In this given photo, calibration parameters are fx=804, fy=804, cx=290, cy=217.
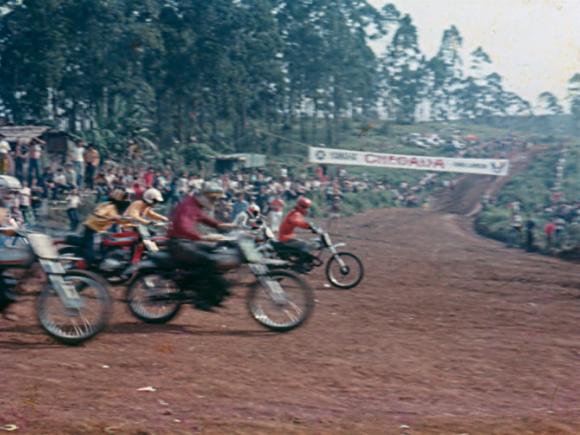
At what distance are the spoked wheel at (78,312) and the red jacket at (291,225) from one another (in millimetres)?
5265

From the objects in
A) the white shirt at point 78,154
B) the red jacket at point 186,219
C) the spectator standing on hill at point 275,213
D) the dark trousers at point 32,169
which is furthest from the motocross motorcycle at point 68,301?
the spectator standing on hill at point 275,213

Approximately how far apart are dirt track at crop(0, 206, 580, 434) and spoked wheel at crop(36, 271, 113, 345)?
16 cm

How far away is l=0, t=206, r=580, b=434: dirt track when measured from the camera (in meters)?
6.03

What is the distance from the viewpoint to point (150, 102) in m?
34.7

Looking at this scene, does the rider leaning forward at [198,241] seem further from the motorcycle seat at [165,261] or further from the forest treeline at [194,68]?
the forest treeline at [194,68]

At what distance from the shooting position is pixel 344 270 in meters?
14.3

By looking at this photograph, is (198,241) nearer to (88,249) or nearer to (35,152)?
(88,249)

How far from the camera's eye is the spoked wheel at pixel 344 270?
14.2 metres

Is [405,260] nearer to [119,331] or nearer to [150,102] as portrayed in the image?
[119,331]

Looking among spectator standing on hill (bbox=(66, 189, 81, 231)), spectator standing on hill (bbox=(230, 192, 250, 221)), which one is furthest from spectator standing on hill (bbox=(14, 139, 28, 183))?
spectator standing on hill (bbox=(230, 192, 250, 221))

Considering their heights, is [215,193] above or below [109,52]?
below

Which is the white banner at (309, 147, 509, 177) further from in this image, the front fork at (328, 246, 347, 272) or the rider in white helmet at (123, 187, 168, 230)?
the rider in white helmet at (123, 187, 168, 230)

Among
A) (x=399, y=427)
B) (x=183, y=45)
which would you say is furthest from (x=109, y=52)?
(x=399, y=427)

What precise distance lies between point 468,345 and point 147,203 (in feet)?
18.5
